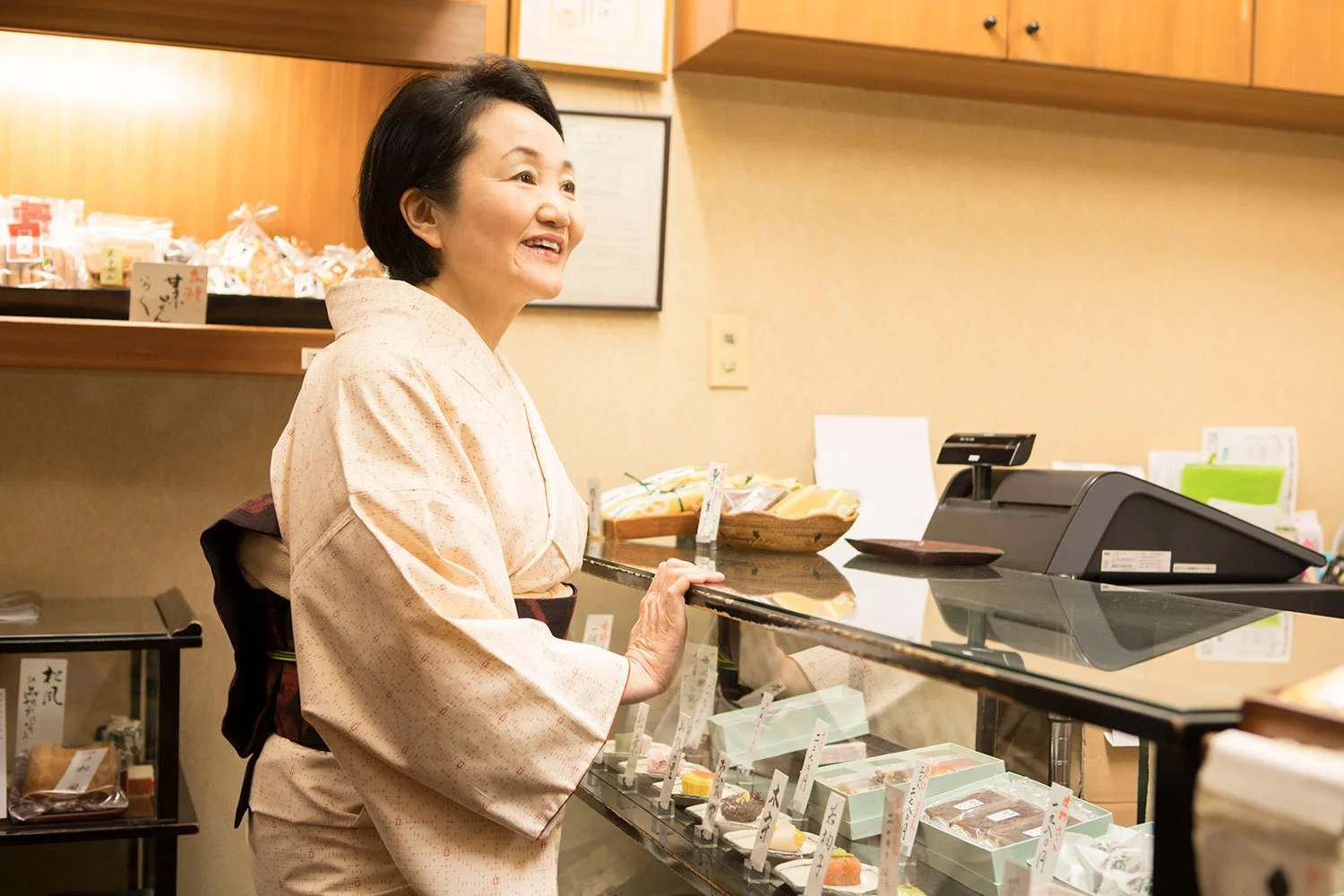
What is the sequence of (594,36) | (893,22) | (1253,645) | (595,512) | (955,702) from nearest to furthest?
1. (1253,645)
2. (955,702)
3. (595,512)
4. (893,22)
5. (594,36)

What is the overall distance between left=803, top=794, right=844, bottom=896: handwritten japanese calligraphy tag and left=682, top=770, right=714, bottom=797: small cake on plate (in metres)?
0.32

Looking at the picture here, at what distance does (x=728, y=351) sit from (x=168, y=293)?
47.3 inches

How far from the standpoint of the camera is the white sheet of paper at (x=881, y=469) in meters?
2.76

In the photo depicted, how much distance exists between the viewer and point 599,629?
6.63 ft

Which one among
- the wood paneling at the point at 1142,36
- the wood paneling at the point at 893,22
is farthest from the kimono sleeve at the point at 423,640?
the wood paneling at the point at 1142,36

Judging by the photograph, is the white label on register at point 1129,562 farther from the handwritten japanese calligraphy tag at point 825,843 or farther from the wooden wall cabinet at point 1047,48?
the wooden wall cabinet at point 1047,48

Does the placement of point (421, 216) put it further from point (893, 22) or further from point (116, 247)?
point (893, 22)

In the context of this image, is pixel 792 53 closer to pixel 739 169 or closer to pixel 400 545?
pixel 739 169

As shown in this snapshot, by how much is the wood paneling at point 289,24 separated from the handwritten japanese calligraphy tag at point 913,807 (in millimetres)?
1400

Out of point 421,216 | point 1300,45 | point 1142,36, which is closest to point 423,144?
point 421,216

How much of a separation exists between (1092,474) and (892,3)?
1.05 metres

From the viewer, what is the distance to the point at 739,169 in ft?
9.00

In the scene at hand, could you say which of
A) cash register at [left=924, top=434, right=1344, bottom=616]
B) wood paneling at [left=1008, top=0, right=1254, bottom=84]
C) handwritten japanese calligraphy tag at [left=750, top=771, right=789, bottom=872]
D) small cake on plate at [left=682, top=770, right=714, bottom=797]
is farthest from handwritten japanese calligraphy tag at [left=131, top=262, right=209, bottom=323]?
wood paneling at [left=1008, top=0, right=1254, bottom=84]

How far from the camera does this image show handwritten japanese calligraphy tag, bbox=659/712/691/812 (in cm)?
163
